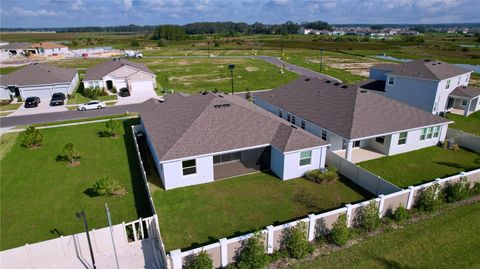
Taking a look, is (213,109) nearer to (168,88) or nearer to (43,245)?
(43,245)

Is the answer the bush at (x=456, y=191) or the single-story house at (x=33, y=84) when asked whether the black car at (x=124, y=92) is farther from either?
the bush at (x=456, y=191)

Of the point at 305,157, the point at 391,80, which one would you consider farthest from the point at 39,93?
the point at 391,80

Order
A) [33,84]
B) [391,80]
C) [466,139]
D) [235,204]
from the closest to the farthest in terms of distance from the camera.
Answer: [235,204] → [466,139] → [391,80] → [33,84]

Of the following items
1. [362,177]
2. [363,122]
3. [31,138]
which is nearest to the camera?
[362,177]

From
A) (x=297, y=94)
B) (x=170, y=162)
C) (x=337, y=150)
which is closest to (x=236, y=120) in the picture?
(x=170, y=162)

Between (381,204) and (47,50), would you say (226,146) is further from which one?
(47,50)

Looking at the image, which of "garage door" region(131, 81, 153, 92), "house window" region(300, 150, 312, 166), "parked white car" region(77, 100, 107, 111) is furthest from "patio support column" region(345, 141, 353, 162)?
"garage door" region(131, 81, 153, 92)
